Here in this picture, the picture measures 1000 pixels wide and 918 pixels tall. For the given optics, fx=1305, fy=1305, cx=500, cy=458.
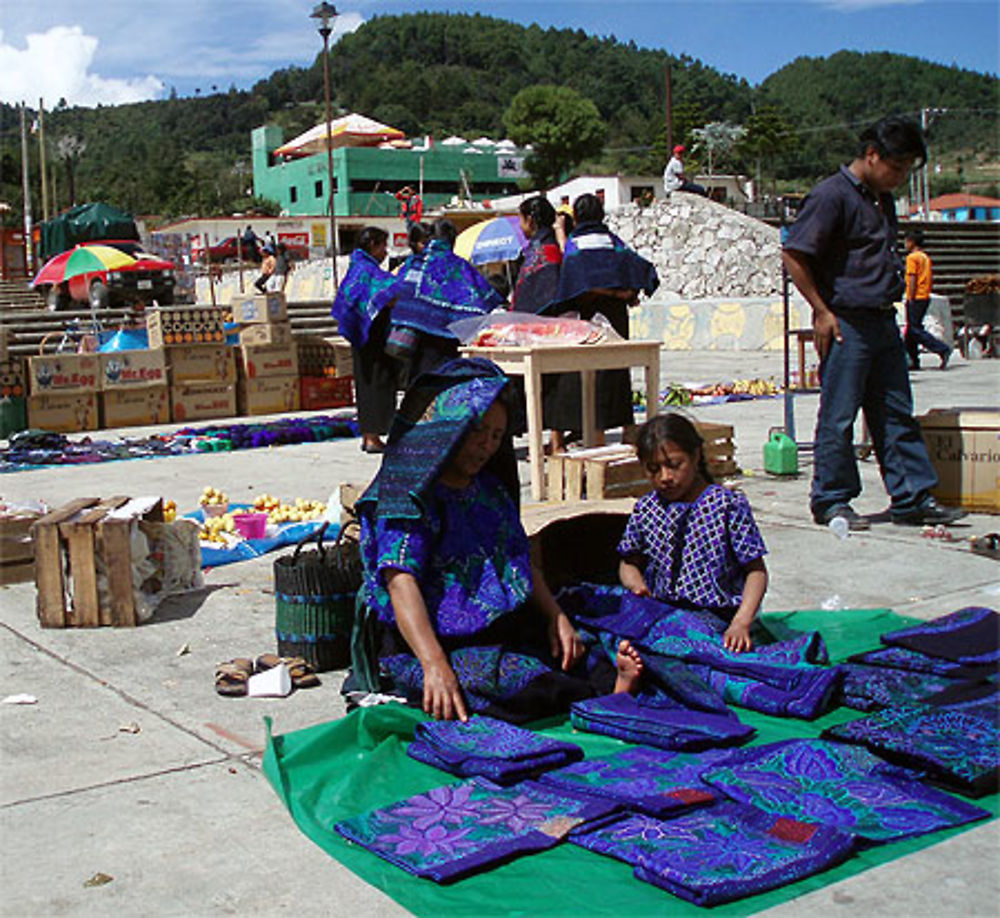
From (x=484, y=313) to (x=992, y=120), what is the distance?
101210 millimetres

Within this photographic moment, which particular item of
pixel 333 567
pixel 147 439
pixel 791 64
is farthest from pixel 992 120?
pixel 333 567

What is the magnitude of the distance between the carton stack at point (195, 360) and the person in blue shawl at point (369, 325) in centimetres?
434

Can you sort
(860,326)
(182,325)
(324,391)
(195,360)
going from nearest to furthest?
(860,326)
(182,325)
(195,360)
(324,391)

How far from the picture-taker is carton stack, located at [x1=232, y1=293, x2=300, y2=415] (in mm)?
15125

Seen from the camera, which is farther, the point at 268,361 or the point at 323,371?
the point at 323,371

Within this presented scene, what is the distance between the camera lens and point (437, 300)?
366 inches

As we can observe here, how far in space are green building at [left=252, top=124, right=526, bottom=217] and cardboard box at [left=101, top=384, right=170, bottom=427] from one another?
73.3 metres

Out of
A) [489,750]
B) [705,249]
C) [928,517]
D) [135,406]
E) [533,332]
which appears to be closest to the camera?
[489,750]

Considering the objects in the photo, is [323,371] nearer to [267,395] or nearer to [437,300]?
[267,395]

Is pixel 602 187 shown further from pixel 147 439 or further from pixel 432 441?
pixel 432 441

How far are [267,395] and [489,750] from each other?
12.0 meters

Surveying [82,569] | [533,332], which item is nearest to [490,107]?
[533,332]

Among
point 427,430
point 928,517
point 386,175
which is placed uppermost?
point 386,175

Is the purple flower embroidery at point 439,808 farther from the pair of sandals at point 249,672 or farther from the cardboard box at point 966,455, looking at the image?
the cardboard box at point 966,455
